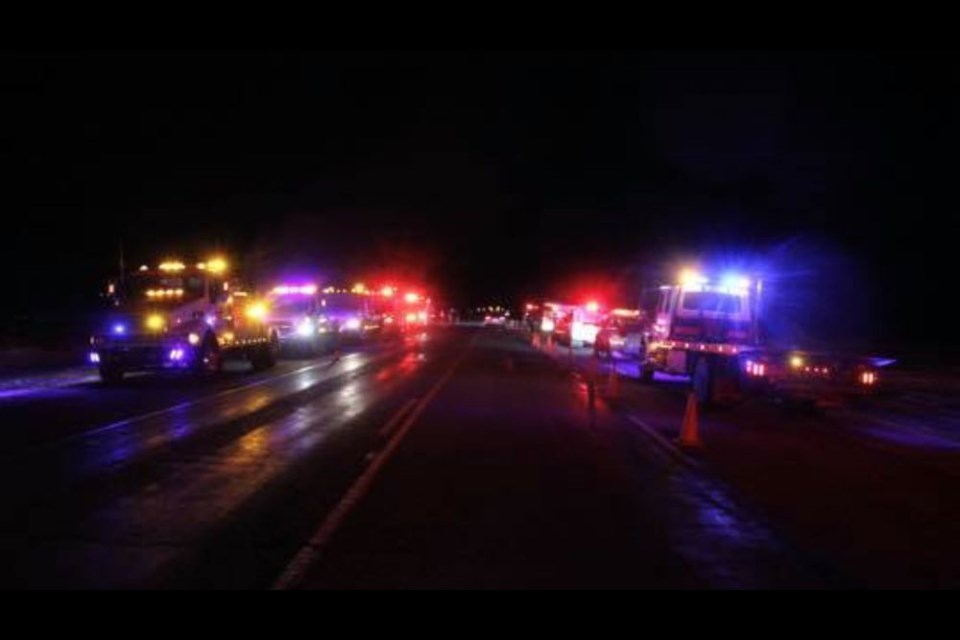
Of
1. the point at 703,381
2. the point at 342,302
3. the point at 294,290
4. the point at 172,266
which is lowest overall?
the point at 703,381

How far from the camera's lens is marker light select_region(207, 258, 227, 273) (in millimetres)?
27250

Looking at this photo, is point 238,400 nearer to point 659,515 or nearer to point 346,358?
point 659,515

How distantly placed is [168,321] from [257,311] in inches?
198

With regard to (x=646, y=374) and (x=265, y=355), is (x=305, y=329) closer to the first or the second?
(x=265, y=355)

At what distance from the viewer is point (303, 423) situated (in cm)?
1683

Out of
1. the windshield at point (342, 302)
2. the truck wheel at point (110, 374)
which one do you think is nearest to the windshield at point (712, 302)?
the truck wheel at point (110, 374)

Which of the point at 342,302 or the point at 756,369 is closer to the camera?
the point at 756,369

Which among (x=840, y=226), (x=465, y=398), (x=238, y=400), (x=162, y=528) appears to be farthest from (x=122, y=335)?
(x=840, y=226)

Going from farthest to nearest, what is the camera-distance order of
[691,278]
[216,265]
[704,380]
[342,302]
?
[342,302]
[216,265]
[691,278]
[704,380]

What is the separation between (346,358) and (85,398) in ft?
53.0

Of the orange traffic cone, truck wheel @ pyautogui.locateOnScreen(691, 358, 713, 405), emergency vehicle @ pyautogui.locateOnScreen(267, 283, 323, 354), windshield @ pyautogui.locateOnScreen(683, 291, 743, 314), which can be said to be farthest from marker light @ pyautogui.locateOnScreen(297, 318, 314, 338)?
the orange traffic cone

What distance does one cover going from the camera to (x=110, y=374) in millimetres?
25797

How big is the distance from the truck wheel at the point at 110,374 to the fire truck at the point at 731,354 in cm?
1268

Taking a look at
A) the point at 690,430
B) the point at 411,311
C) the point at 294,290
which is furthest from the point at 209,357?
the point at 411,311
